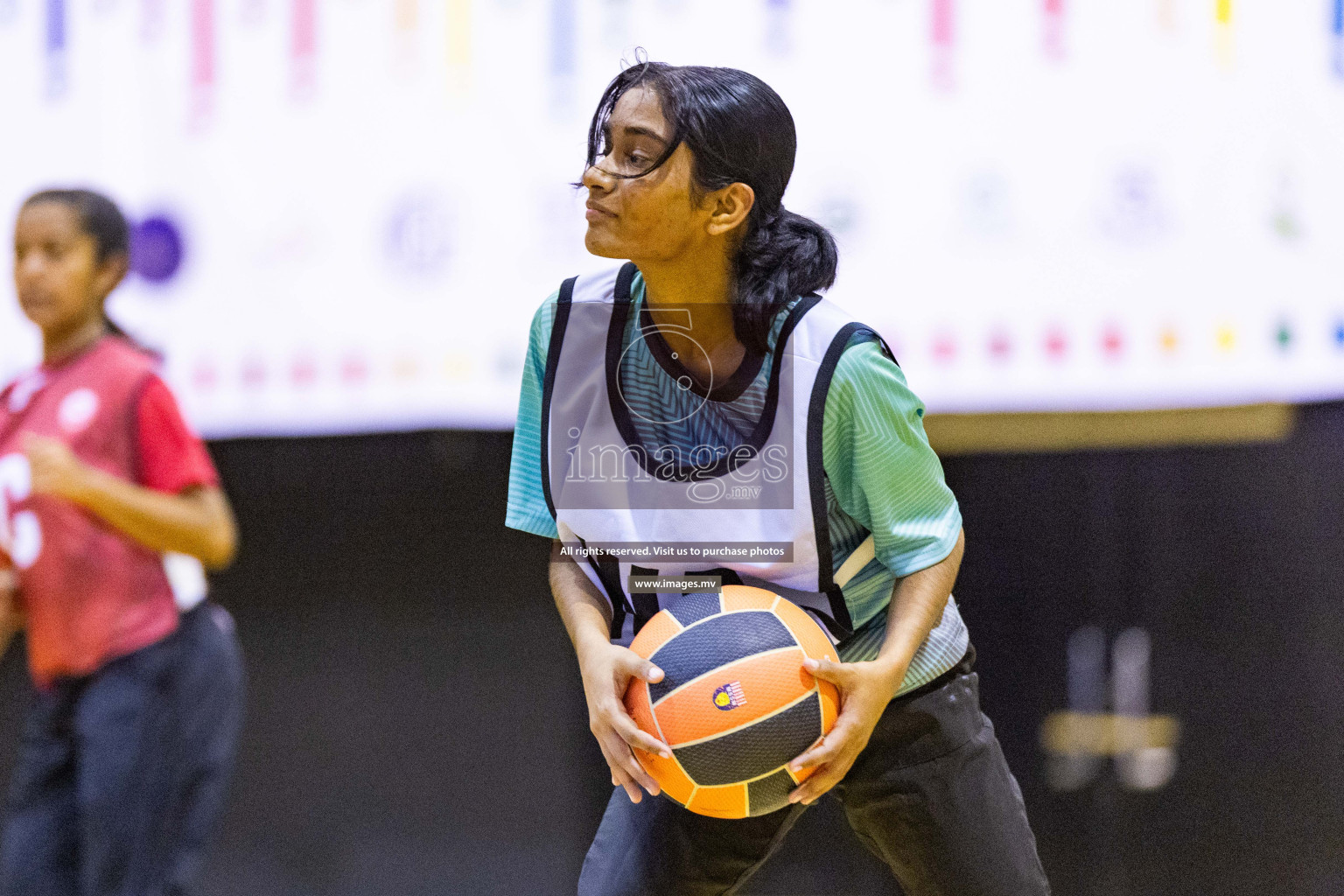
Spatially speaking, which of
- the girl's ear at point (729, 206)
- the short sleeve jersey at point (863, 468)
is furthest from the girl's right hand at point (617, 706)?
the girl's ear at point (729, 206)

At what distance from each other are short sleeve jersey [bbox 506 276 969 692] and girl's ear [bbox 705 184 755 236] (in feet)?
0.50

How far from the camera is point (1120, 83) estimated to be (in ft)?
7.43

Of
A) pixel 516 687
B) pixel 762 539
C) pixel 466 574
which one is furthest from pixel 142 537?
pixel 762 539

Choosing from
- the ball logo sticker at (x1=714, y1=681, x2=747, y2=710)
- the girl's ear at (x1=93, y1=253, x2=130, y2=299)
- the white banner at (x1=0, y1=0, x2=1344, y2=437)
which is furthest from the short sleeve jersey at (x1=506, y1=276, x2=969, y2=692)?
the girl's ear at (x1=93, y1=253, x2=130, y2=299)

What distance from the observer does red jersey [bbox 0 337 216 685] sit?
2.18m

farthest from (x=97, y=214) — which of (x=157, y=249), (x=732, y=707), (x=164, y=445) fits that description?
(x=732, y=707)

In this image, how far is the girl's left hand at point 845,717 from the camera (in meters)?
1.36

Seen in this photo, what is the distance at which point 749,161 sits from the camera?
61.9 inches

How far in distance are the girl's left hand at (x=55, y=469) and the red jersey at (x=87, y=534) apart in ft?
0.04

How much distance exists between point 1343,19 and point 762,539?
1.68 meters

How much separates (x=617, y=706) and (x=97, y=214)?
5.49 ft

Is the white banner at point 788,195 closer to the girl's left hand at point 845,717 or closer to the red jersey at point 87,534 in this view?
the red jersey at point 87,534

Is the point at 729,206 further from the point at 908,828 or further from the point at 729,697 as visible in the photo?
the point at 908,828

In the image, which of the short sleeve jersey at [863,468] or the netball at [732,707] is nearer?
the netball at [732,707]
